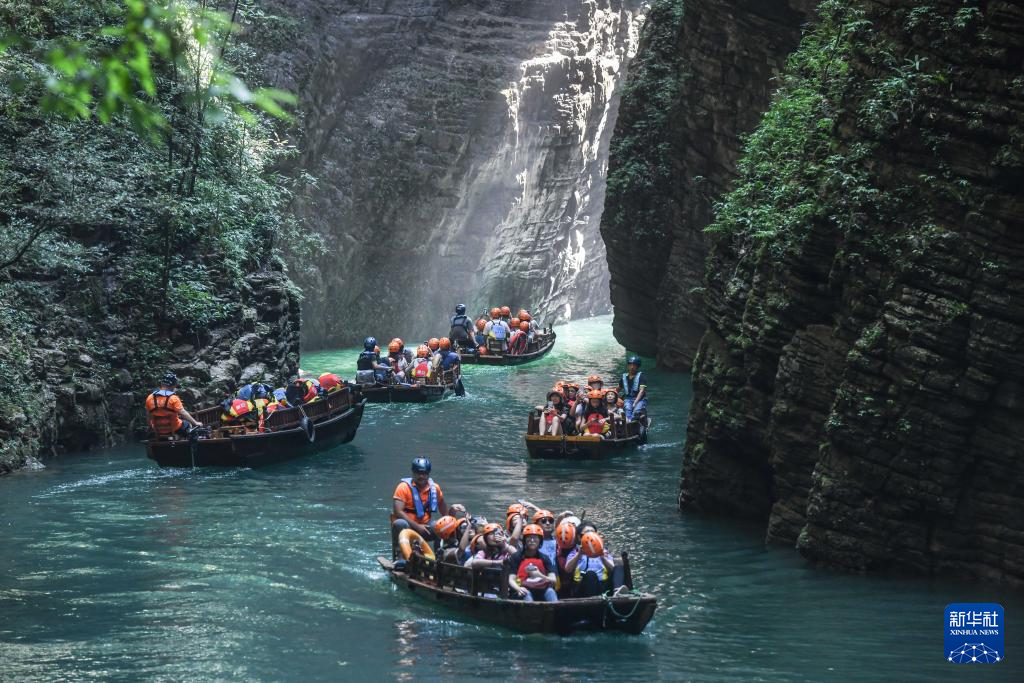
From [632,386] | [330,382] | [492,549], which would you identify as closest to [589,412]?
[632,386]

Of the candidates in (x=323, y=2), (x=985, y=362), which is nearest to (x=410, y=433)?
(x=985, y=362)

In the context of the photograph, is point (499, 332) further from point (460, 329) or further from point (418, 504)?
point (418, 504)

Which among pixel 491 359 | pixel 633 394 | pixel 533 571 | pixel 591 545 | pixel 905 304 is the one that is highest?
pixel 905 304

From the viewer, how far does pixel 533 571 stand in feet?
46.8

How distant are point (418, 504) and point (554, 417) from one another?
9.01 metres

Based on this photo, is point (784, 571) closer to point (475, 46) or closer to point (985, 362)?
point (985, 362)

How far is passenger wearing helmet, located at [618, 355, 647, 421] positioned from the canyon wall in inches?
345

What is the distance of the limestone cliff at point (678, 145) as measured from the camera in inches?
1275

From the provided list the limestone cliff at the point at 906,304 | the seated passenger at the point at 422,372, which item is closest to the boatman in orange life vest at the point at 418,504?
the limestone cliff at the point at 906,304

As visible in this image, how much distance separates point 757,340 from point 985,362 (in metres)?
4.13

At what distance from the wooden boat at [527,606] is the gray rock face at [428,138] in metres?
32.7

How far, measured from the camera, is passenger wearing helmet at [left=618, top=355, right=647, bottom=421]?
27.0m

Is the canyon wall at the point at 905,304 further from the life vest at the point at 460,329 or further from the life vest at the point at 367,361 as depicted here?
the life vest at the point at 460,329

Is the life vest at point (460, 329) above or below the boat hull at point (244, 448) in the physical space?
above
